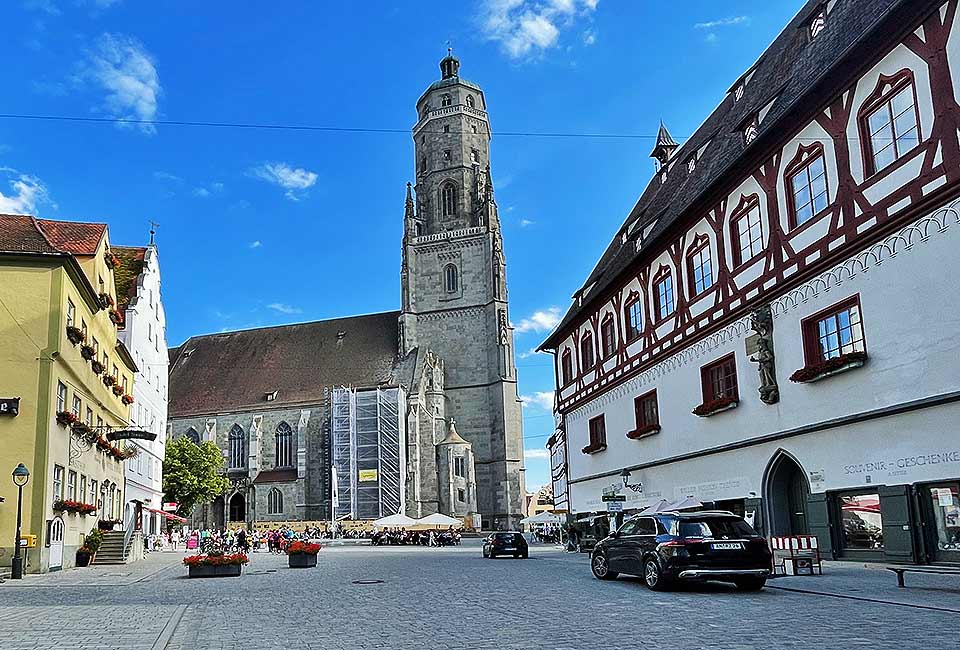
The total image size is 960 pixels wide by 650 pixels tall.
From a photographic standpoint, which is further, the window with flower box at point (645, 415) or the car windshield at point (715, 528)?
the window with flower box at point (645, 415)

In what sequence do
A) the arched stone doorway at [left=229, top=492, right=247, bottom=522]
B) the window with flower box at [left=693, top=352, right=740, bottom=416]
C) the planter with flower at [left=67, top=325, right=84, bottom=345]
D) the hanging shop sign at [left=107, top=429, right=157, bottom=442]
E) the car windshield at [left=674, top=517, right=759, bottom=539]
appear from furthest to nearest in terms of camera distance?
the arched stone doorway at [left=229, top=492, right=247, bottom=522], the hanging shop sign at [left=107, top=429, right=157, bottom=442], the planter with flower at [left=67, top=325, right=84, bottom=345], the window with flower box at [left=693, top=352, right=740, bottom=416], the car windshield at [left=674, top=517, right=759, bottom=539]

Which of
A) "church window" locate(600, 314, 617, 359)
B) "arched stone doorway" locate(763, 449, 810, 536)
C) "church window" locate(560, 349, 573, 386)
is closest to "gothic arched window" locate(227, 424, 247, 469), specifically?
"church window" locate(560, 349, 573, 386)

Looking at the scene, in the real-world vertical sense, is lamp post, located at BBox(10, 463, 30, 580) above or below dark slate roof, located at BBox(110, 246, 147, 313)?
below

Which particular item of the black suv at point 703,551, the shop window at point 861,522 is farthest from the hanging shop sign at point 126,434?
the shop window at point 861,522

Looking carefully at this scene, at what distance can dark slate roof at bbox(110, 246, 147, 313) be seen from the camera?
133ft

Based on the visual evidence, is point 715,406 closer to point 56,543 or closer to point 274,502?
point 56,543

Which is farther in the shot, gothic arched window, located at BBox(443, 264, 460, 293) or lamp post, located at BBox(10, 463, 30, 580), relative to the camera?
gothic arched window, located at BBox(443, 264, 460, 293)

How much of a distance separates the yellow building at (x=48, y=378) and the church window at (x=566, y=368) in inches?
738

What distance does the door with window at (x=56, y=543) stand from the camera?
2572 centimetres

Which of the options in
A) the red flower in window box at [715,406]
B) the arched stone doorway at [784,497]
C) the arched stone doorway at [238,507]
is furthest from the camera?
the arched stone doorway at [238,507]

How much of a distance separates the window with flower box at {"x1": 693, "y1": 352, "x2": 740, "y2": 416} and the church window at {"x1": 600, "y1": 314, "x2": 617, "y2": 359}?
7685 millimetres

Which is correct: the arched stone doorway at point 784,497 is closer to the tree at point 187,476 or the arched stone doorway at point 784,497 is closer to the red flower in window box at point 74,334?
the red flower in window box at point 74,334

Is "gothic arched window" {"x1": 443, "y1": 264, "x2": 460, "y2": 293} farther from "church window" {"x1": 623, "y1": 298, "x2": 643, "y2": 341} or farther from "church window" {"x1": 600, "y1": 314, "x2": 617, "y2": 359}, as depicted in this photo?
"church window" {"x1": 623, "y1": 298, "x2": 643, "y2": 341}

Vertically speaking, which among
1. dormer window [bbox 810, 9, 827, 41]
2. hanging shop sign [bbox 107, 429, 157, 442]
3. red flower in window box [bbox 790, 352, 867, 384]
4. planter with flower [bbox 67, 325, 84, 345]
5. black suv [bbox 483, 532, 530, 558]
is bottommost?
black suv [bbox 483, 532, 530, 558]
